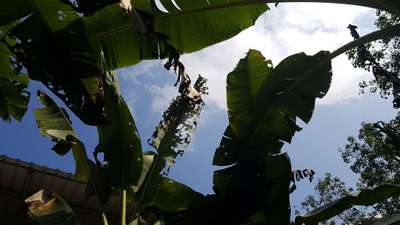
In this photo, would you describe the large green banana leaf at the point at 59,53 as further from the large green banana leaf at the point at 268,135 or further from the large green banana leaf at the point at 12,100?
the large green banana leaf at the point at 268,135

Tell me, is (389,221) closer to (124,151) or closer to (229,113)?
(229,113)

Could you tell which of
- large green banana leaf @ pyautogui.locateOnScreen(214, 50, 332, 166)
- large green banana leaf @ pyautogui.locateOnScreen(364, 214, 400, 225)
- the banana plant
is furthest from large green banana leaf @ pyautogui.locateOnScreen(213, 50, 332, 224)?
large green banana leaf @ pyautogui.locateOnScreen(364, 214, 400, 225)

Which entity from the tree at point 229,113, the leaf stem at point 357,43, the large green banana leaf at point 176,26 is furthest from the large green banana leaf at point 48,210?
the leaf stem at point 357,43

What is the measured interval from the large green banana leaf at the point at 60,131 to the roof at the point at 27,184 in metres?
1.34

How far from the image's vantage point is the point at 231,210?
15.2 ft

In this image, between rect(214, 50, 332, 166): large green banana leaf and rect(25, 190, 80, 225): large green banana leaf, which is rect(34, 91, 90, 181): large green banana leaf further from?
rect(214, 50, 332, 166): large green banana leaf

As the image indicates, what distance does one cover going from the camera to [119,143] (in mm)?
4836

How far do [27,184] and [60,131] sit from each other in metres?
2.08

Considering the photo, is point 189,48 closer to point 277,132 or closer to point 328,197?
point 277,132

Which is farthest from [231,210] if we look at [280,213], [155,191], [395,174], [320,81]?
[395,174]

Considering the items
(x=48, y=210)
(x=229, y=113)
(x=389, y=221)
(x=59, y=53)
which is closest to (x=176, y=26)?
(x=229, y=113)

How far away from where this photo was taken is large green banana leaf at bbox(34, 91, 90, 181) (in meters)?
4.51

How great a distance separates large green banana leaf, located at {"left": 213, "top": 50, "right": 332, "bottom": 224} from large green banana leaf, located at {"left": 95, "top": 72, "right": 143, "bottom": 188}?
87 centimetres

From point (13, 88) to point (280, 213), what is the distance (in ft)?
9.06
